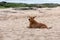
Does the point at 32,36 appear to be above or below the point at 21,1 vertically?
Result: above

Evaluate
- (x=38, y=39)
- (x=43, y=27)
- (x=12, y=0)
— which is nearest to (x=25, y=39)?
(x=38, y=39)

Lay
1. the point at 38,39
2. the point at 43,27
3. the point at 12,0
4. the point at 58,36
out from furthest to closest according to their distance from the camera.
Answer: the point at 12,0 < the point at 43,27 < the point at 58,36 < the point at 38,39

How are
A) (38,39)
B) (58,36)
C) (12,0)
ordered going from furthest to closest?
1. (12,0)
2. (58,36)
3. (38,39)

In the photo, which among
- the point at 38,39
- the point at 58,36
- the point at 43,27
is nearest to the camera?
the point at 38,39

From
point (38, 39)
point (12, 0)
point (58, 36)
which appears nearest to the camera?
point (38, 39)

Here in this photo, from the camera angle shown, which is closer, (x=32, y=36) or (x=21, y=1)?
(x=32, y=36)

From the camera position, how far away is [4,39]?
8125 mm

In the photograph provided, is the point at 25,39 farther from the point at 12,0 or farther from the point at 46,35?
the point at 12,0

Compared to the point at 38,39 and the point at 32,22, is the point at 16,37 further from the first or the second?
the point at 32,22

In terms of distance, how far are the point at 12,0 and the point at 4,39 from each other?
27.7 meters

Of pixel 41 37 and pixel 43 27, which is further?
pixel 43 27

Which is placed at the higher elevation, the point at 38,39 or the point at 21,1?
the point at 38,39

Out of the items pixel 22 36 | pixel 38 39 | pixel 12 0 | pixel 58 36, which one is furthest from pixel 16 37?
pixel 12 0

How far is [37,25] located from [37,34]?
187 centimetres
